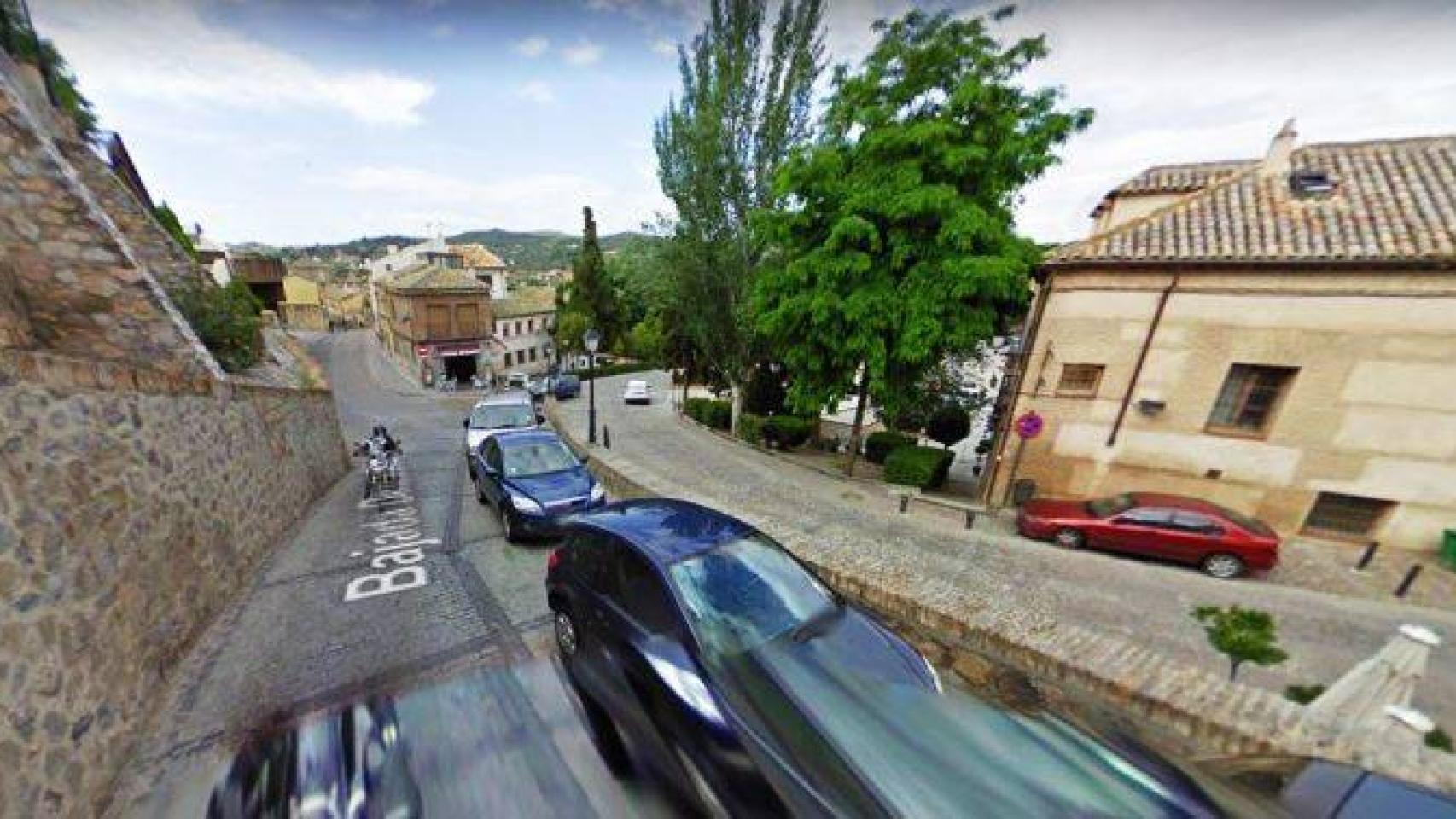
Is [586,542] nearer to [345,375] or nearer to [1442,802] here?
[1442,802]

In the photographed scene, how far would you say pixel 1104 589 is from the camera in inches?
301

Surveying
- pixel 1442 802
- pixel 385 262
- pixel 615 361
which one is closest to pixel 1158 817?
pixel 1442 802

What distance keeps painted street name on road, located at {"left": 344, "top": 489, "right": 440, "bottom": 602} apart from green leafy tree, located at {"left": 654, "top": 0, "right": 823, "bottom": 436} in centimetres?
945

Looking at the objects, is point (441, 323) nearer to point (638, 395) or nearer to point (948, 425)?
point (638, 395)

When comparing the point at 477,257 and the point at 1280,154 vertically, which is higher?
the point at 1280,154

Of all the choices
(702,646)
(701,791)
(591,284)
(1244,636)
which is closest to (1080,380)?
(1244,636)

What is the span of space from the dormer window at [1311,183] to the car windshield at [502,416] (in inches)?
694

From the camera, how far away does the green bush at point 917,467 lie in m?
12.2

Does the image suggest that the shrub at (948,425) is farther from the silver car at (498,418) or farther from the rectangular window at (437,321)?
the rectangular window at (437,321)

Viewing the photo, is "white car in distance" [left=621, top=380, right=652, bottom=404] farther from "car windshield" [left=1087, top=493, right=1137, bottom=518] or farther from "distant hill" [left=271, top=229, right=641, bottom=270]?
"distant hill" [left=271, top=229, right=641, bottom=270]

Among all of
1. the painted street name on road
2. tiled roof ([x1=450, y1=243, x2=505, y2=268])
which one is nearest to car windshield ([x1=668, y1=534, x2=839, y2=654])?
the painted street name on road

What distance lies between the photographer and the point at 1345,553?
9.25 metres

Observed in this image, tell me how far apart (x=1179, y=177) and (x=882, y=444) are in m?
10.3

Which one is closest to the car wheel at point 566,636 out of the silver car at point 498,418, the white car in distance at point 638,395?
the silver car at point 498,418
